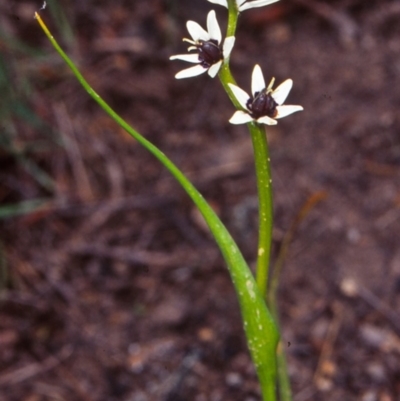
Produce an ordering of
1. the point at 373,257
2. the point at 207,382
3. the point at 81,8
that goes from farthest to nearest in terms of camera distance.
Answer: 1. the point at 81,8
2. the point at 373,257
3. the point at 207,382

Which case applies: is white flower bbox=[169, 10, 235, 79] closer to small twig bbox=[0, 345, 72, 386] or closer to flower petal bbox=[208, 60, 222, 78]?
flower petal bbox=[208, 60, 222, 78]

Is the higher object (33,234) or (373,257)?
(33,234)

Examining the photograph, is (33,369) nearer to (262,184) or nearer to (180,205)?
(180,205)

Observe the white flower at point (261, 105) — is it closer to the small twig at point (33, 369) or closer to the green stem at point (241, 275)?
the green stem at point (241, 275)

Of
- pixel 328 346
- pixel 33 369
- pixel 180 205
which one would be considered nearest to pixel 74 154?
pixel 180 205

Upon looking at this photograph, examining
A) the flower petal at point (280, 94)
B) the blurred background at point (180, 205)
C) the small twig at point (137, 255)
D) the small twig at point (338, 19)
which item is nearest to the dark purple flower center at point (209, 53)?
the flower petal at point (280, 94)

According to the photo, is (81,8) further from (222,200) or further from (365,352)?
(365,352)

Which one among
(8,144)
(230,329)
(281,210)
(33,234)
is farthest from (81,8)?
(230,329)

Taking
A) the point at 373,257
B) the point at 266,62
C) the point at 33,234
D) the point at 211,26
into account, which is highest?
the point at 211,26
